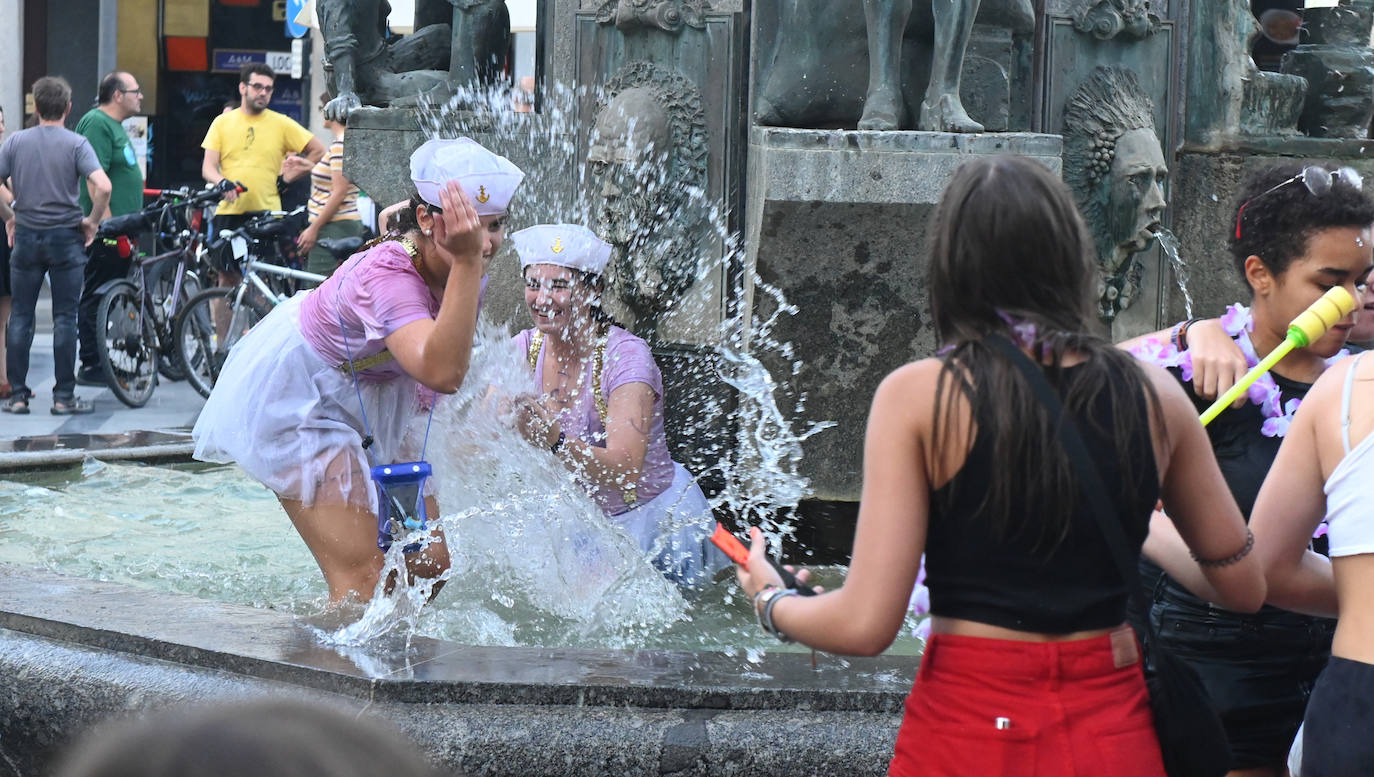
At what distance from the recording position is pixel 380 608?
377 cm

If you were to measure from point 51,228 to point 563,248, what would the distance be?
604 centimetres

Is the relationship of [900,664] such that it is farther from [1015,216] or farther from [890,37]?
[890,37]

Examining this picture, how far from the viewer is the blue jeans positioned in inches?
388

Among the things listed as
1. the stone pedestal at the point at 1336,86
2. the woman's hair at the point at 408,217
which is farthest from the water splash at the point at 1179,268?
the woman's hair at the point at 408,217

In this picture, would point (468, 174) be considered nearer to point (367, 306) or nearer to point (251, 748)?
point (367, 306)

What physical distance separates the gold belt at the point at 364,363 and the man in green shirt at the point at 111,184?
676cm

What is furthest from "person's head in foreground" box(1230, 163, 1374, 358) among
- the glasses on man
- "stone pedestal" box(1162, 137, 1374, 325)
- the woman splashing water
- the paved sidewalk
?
the paved sidewalk

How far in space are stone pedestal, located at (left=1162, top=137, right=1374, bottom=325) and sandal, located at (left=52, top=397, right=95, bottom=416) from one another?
659 centimetres

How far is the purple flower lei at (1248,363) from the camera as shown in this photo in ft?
9.36

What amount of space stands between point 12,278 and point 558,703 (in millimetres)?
7852

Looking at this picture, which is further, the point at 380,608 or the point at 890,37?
the point at 890,37

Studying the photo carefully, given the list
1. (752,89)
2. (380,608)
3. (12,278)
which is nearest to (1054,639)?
(380,608)

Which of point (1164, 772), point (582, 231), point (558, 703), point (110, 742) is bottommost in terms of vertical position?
point (558, 703)

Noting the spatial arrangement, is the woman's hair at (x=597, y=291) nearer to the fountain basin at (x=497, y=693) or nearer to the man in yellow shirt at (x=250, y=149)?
the fountain basin at (x=497, y=693)
